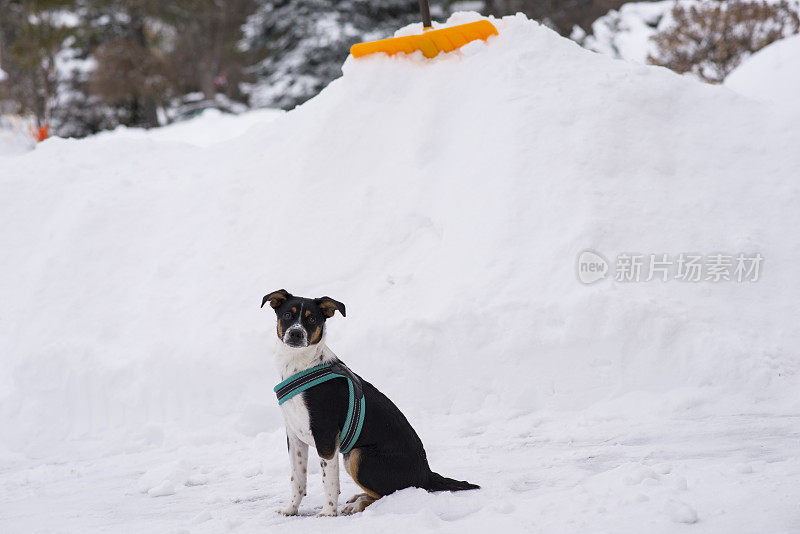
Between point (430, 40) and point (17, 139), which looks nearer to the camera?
point (430, 40)

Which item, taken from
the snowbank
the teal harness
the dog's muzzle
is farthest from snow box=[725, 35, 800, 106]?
the dog's muzzle

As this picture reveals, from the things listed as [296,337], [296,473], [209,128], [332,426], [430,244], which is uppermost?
[296,337]

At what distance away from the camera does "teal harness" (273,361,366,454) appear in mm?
3379

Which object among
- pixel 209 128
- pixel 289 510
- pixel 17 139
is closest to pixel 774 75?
pixel 289 510

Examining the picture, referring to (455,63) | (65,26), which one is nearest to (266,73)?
(65,26)

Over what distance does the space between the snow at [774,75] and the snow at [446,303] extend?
2.48 metres

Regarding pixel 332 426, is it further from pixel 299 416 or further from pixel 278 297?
pixel 278 297

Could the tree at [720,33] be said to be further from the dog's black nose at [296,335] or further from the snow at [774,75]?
the dog's black nose at [296,335]

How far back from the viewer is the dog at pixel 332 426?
3.36m

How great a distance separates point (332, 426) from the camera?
3350mm

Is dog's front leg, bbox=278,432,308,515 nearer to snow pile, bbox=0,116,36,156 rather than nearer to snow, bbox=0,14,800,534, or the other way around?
snow, bbox=0,14,800,534

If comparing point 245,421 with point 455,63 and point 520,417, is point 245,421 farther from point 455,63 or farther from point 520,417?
point 455,63

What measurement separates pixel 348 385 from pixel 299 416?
0.29 meters

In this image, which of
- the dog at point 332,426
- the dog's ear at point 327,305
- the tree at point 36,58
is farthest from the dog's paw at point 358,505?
the tree at point 36,58
